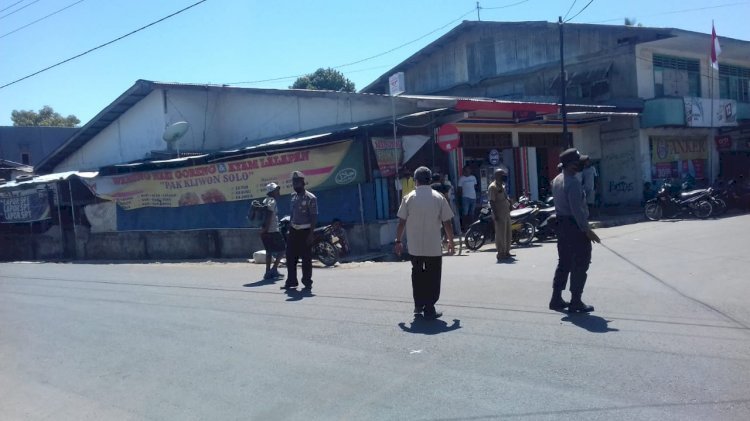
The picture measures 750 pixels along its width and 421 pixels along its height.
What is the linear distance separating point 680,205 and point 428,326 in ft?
48.0

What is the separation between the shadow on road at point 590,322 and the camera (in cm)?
667

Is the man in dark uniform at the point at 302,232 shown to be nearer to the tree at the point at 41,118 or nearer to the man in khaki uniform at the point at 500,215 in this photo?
the man in khaki uniform at the point at 500,215

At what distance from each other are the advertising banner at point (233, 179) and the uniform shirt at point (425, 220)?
25.5 feet

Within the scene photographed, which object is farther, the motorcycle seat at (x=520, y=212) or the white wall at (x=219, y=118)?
the white wall at (x=219, y=118)

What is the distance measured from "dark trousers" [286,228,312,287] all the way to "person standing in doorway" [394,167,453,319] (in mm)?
3022

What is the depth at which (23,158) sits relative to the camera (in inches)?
1885

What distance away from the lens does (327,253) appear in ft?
46.0

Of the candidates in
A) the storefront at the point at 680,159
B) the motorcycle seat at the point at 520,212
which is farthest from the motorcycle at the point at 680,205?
the motorcycle seat at the point at 520,212

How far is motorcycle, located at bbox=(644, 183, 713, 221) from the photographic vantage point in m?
19.0

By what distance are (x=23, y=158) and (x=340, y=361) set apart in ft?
161

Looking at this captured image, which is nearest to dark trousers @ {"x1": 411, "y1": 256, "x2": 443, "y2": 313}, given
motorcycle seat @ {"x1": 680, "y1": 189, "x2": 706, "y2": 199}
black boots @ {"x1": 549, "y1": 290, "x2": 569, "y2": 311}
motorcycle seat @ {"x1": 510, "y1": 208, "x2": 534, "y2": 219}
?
black boots @ {"x1": 549, "y1": 290, "x2": 569, "y2": 311}

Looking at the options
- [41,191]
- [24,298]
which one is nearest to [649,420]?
[24,298]

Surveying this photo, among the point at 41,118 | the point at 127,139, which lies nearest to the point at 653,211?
the point at 127,139

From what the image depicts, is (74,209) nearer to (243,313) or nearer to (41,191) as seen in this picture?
(41,191)
